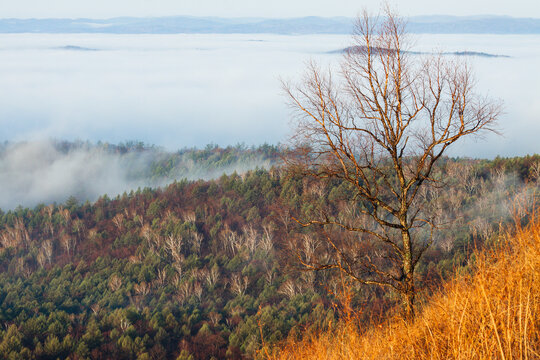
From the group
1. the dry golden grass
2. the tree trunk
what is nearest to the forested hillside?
the tree trunk

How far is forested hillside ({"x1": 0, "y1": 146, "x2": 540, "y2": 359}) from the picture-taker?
51125 mm

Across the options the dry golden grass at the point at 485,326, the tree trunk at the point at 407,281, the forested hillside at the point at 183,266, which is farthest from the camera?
the forested hillside at the point at 183,266

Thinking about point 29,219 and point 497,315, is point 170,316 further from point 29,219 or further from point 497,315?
point 29,219

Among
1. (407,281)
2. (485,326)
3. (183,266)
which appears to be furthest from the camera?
(183,266)

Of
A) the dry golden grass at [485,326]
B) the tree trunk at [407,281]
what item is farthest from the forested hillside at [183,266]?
the dry golden grass at [485,326]

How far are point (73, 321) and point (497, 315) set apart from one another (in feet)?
223

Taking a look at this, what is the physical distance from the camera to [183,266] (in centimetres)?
8262

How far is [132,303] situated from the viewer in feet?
229

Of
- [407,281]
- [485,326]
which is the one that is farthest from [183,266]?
[485,326]

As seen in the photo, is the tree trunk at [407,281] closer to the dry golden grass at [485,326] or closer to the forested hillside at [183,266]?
the dry golden grass at [485,326]

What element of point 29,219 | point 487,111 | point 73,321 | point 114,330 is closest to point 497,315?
point 487,111

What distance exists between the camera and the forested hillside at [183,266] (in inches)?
2013

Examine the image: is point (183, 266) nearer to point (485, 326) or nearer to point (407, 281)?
point (407, 281)

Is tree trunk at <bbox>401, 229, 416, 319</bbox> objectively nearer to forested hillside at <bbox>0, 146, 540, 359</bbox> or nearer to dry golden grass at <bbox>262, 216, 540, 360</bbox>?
dry golden grass at <bbox>262, 216, 540, 360</bbox>
